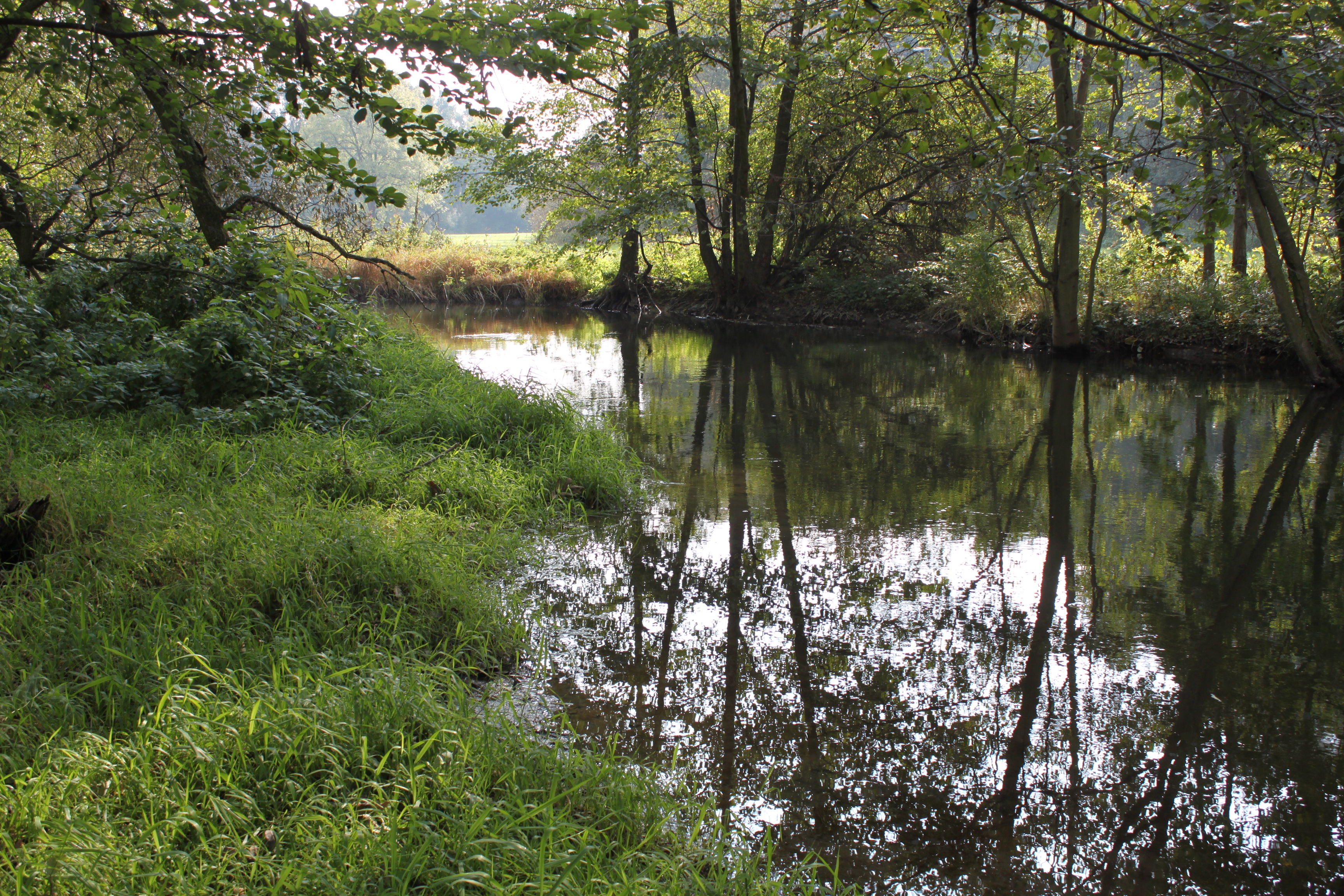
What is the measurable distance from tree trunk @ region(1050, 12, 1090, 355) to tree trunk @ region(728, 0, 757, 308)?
5.67 metres

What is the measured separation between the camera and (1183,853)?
2.63m

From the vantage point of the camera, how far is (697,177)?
1862 cm

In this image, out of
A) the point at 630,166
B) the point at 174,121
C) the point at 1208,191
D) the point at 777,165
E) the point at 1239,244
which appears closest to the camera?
the point at 174,121

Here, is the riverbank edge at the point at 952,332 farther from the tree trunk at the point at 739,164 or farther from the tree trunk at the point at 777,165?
the tree trunk at the point at 777,165

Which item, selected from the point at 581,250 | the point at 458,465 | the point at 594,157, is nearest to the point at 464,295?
the point at 581,250

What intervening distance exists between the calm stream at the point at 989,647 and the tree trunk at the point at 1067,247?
4686 mm

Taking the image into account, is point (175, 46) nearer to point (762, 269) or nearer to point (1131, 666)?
point (1131, 666)

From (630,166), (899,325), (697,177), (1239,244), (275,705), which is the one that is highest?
(630,166)

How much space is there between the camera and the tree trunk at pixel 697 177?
18.1 metres

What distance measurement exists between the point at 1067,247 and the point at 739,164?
820 centimetres

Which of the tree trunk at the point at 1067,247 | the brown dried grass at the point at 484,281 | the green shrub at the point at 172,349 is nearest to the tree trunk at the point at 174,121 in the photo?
the green shrub at the point at 172,349

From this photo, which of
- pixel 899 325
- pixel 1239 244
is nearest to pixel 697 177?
pixel 899 325

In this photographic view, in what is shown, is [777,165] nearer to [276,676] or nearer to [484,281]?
[484,281]

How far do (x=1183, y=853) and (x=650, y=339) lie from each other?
628 inches
